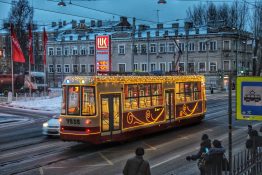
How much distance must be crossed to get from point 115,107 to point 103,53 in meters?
15.7

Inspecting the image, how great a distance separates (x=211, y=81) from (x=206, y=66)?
8.91 ft

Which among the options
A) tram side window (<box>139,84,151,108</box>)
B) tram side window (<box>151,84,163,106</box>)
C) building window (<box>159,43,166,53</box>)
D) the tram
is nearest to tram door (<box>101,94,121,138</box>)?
the tram

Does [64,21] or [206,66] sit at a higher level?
[64,21]

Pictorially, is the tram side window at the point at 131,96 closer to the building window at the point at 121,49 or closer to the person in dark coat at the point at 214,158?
the person in dark coat at the point at 214,158

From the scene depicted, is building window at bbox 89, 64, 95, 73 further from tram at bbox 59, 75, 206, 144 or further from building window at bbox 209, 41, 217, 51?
tram at bbox 59, 75, 206, 144

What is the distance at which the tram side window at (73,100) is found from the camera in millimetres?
19375

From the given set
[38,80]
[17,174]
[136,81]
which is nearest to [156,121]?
[136,81]

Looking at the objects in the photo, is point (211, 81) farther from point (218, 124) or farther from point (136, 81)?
point (136, 81)

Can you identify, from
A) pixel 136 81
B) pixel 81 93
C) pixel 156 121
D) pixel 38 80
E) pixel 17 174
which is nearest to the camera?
pixel 17 174

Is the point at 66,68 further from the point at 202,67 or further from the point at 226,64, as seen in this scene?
the point at 226,64

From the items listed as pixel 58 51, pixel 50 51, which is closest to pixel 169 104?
pixel 58 51

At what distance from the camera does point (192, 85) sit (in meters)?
27.9

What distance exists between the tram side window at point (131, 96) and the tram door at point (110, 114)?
663 mm

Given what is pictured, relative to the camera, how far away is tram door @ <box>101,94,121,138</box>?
63.8ft
